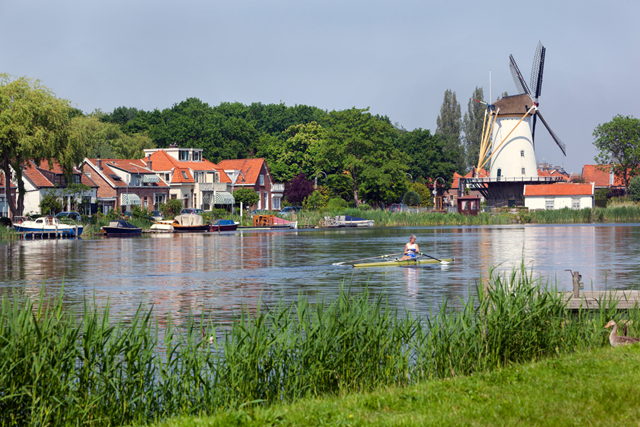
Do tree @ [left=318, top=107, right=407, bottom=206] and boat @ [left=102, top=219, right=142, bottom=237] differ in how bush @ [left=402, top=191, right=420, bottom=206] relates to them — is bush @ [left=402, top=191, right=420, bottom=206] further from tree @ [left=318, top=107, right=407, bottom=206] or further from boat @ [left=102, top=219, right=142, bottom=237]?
boat @ [left=102, top=219, right=142, bottom=237]

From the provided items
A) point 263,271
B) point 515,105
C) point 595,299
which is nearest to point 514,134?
point 515,105

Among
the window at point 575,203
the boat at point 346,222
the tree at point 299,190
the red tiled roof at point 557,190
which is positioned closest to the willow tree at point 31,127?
the boat at point 346,222

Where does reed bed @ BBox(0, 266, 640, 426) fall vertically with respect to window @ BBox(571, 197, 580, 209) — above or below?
below

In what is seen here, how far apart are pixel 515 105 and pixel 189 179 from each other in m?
49.7

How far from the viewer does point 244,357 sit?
418 inches

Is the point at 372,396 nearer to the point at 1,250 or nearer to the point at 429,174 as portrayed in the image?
the point at 1,250

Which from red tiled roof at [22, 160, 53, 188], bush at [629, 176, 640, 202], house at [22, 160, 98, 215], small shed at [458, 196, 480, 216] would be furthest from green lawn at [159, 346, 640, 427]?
bush at [629, 176, 640, 202]

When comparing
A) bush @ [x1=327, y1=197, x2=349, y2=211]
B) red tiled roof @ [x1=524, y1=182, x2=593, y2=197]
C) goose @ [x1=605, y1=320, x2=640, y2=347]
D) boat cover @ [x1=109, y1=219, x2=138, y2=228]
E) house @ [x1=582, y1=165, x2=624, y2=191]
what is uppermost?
house @ [x1=582, y1=165, x2=624, y2=191]

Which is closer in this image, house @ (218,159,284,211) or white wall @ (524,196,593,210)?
white wall @ (524,196,593,210)

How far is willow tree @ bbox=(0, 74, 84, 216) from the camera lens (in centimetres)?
6544

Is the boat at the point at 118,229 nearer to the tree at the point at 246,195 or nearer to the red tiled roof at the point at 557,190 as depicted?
the tree at the point at 246,195

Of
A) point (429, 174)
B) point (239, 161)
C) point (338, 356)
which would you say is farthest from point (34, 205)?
point (338, 356)

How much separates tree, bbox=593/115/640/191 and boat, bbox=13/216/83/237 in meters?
90.7

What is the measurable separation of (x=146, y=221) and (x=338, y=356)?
7876cm
